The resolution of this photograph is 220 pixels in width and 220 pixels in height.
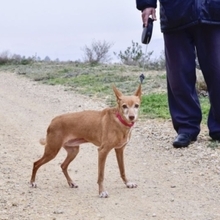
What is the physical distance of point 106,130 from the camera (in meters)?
5.39

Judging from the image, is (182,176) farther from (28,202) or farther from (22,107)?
(22,107)

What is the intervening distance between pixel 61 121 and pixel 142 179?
925 millimetres

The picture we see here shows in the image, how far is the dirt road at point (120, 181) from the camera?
4836 millimetres

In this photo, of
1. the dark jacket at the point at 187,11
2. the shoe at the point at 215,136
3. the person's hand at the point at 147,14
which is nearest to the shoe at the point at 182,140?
the shoe at the point at 215,136

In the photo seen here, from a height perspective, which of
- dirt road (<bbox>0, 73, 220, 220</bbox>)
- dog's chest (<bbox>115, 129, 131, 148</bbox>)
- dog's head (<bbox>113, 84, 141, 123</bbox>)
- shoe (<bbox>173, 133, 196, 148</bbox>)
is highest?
dog's head (<bbox>113, 84, 141, 123</bbox>)

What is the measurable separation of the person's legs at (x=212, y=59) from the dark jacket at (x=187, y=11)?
13 centimetres

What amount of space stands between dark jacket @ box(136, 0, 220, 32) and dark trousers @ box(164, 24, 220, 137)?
0.36 ft

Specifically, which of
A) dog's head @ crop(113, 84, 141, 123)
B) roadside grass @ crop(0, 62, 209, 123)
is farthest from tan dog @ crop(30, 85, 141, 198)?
roadside grass @ crop(0, 62, 209, 123)

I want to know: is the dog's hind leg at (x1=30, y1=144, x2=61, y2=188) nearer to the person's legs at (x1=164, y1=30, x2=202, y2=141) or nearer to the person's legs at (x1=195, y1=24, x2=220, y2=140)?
the person's legs at (x1=164, y1=30, x2=202, y2=141)

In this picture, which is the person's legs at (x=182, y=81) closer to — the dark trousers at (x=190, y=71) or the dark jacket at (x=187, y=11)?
the dark trousers at (x=190, y=71)

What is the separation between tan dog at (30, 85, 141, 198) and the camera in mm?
5273

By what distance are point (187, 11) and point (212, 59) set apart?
0.57 m

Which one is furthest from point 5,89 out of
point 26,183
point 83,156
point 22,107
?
point 26,183

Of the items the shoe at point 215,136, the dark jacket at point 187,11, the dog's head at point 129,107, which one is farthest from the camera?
the shoe at point 215,136
